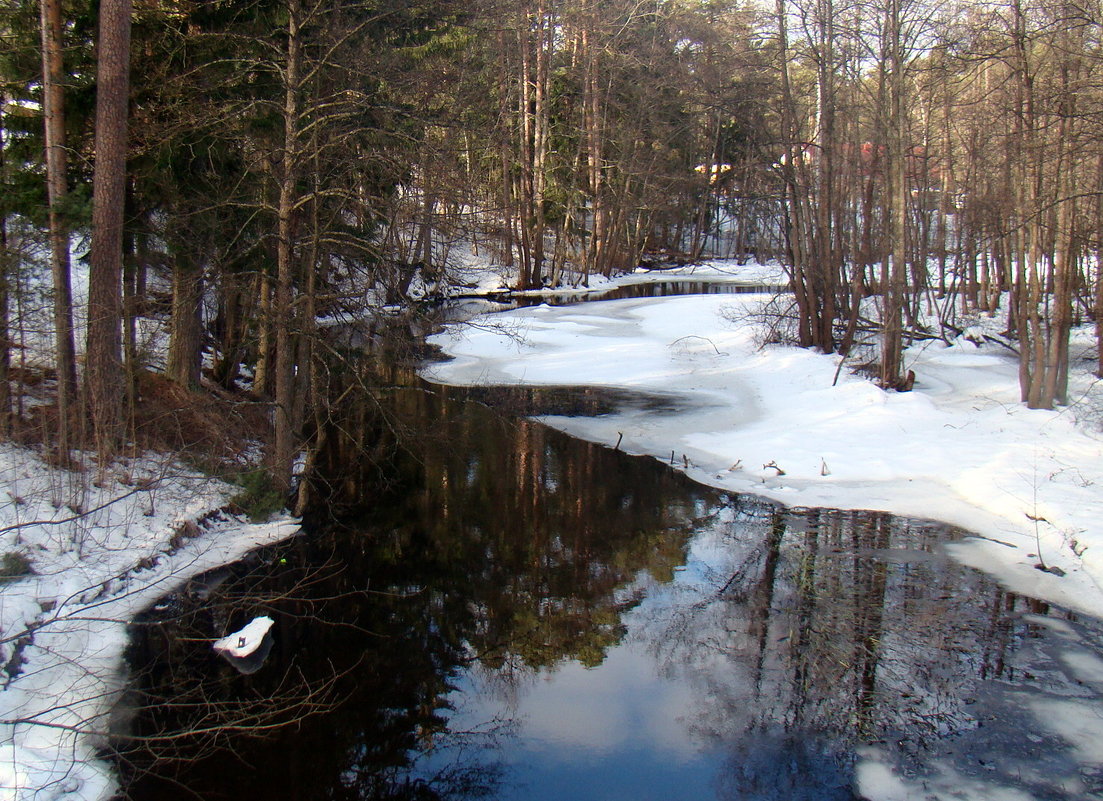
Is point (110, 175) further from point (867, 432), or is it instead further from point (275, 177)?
point (867, 432)

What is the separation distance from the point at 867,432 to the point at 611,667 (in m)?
8.53

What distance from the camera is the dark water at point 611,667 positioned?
20.0 feet

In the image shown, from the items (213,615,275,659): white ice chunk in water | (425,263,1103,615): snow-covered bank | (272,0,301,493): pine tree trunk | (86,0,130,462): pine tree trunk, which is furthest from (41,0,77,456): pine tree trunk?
(425,263,1103,615): snow-covered bank

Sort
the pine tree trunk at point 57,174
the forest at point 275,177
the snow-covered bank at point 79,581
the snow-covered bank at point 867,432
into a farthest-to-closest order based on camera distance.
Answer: the snow-covered bank at point 867,432 → the forest at point 275,177 → the pine tree trunk at point 57,174 → the snow-covered bank at point 79,581

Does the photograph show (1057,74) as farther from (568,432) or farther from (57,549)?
(57,549)

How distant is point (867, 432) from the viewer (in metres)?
14.5

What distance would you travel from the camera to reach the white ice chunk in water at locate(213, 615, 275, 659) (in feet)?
24.9

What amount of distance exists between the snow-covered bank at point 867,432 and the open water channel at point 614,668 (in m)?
0.83

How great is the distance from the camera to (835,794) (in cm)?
582

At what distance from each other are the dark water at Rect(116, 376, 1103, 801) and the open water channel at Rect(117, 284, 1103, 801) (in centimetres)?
2

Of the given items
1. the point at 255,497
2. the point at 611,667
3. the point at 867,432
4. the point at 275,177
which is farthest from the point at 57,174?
the point at 867,432

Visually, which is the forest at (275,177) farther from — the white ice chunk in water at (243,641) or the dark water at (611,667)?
the white ice chunk in water at (243,641)

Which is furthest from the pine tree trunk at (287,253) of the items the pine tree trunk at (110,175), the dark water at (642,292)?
the dark water at (642,292)

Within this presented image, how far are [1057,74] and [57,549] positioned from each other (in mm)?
15927
